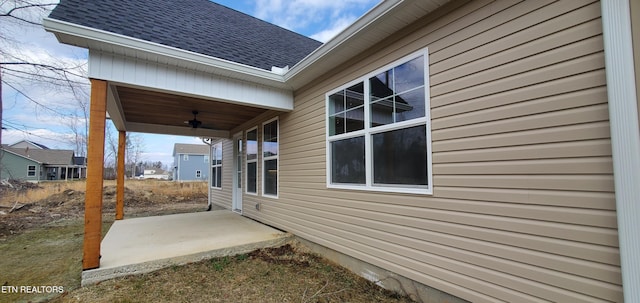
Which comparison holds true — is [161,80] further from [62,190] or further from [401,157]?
[62,190]

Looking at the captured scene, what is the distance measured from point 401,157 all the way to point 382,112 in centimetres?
62

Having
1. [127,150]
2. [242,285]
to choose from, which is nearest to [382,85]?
[242,285]

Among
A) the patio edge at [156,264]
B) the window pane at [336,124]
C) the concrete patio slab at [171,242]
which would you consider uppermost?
the window pane at [336,124]

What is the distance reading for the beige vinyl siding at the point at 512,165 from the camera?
67.1 inches

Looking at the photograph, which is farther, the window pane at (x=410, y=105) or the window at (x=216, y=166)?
the window at (x=216, y=166)

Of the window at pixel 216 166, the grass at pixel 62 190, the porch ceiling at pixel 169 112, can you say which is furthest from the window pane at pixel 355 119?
the grass at pixel 62 190

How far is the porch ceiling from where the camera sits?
500 centimetres

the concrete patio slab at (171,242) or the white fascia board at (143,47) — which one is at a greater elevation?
the white fascia board at (143,47)

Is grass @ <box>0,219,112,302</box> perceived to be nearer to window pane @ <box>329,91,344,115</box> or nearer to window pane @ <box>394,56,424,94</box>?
window pane @ <box>329,91,344,115</box>

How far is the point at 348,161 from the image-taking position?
12.5ft

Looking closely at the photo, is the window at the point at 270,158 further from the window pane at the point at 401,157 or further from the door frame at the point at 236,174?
the window pane at the point at 401,157

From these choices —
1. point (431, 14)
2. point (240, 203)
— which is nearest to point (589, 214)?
point (431, 14)

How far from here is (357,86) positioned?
367 centimetres

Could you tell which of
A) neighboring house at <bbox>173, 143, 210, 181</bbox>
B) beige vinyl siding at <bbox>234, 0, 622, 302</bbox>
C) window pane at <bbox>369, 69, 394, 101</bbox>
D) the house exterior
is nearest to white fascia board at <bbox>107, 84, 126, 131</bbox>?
the house exterior
